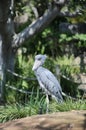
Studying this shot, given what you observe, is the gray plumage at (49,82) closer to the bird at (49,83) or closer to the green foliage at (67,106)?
the bird at (49,83)

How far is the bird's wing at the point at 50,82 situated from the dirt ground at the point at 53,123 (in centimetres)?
327

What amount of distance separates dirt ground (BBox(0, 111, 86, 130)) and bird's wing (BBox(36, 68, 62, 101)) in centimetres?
327

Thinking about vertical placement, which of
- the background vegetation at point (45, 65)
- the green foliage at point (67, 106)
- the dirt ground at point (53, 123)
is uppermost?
the dirt ground at point (53, 123)

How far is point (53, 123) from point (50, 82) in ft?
12.1

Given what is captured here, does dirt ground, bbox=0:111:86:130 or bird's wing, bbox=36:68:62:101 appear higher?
dirt ground, bbox=0:111:86:130

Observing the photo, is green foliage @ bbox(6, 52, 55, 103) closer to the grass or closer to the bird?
the bird

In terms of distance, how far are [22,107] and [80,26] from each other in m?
12.8

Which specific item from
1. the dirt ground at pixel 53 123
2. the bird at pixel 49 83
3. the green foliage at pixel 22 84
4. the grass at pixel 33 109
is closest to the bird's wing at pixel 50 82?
the bird at pixel 49 83

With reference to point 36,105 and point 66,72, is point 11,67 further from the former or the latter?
point 36,105

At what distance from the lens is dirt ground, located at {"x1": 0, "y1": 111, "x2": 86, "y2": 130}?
470 centimetres

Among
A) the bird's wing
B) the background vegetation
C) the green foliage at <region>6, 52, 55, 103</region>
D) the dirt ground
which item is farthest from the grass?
the green foliage at <region>6, 52, 55, 103</region>

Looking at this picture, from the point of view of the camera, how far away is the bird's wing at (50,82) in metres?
8.36

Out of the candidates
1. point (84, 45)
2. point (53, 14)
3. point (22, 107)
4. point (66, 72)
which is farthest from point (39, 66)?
point (84, 45)

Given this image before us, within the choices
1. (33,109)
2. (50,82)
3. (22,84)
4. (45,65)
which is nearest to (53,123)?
(33,109)
